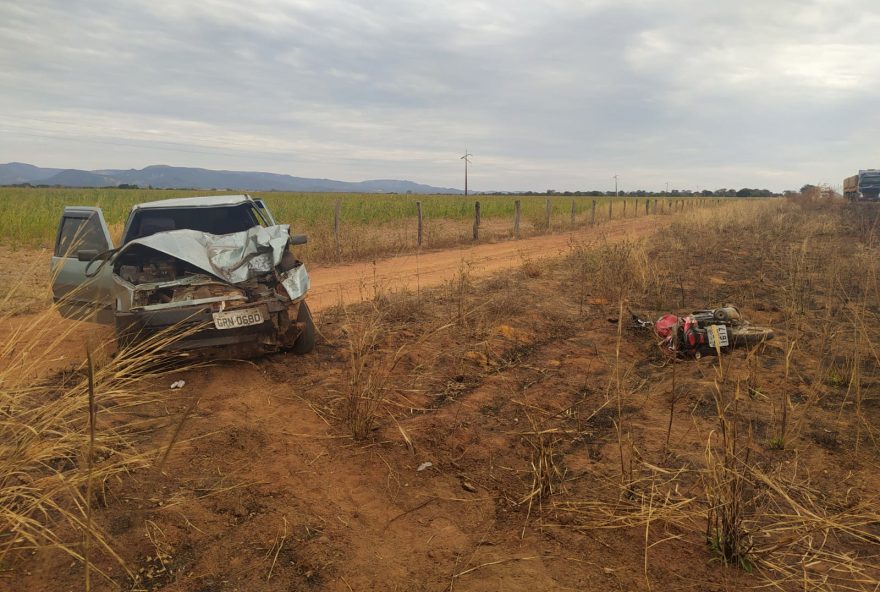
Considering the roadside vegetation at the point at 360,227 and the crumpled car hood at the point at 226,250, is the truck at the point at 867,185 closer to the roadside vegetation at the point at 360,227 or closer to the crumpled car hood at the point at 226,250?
the roadside vegetation at the point at 360,227

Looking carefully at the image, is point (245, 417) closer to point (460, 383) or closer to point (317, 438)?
point (317, 438)

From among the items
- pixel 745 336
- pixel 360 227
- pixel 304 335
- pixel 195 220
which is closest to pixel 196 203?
pixel 195 220

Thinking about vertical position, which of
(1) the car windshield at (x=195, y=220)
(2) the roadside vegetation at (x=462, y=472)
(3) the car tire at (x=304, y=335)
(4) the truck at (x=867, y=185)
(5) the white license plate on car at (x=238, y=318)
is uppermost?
(4) the truck at (x=867, y=185)

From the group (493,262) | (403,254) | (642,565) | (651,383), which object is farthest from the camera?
(403,254)

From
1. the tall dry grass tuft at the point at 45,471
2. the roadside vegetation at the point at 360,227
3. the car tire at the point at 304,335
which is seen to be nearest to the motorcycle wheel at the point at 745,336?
the car tire at the point at 304,335

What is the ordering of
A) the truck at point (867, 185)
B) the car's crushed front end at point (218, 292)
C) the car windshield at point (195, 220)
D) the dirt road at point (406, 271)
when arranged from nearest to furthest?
1. the car's crushed front end at point (218, 292)
2. the car windshield at point (195, 220)
3. the dirt road at point (406, 271)
4. the truck at point (867, 185)

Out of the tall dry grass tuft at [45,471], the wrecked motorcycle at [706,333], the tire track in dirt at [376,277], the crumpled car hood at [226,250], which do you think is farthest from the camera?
the tire track in dirt at [376,277]

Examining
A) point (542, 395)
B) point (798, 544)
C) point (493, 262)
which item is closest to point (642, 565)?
point (798, 544)

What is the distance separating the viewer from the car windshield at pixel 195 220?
6.18 m

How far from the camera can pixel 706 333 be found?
17.3 feet

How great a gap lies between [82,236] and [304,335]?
9.64ft

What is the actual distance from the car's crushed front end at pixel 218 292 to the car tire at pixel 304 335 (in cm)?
1

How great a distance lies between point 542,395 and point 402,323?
8.42ft

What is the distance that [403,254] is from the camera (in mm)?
14398
